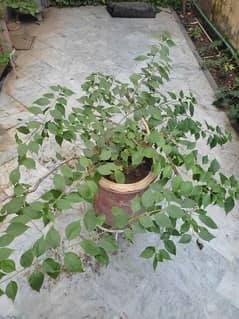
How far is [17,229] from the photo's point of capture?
0.67 metres

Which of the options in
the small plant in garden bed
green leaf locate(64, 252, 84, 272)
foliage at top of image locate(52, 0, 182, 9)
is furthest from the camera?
foliage at top of image locate(52, 0, 182, 9)

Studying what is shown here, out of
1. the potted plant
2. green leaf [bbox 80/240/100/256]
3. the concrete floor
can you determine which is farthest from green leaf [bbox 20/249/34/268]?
the concrete floor

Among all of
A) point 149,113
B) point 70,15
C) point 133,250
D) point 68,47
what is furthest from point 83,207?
point 70,15

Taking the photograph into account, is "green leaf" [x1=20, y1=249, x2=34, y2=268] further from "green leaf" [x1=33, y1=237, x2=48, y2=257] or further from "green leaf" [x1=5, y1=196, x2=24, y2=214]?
"green leaf" [x1=5, y1=196, x2=24, y2=214]

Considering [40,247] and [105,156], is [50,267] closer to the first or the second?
[40,247]

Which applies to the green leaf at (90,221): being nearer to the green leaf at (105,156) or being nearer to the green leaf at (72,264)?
the green leaf at (72,264)


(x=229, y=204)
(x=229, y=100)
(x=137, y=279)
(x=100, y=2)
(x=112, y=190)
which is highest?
(x=229, y=204)

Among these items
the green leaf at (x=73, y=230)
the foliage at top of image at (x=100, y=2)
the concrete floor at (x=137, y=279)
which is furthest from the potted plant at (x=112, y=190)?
the foliage at top of image at (x=100, y=2)

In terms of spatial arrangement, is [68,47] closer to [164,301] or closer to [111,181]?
[111,181]

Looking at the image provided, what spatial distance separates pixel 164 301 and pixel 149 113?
906mm

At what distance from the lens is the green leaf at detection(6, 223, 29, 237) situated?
664mm

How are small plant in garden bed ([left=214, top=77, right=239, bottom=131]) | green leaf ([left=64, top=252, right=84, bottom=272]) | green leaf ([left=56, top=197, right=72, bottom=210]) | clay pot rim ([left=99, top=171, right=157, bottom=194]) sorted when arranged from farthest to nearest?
small plant in garden bed ([left=214, top=77, right=239, bottom=131]) → clay pot rim ([left=99, top=171, right=157, bottom=194]) → green leaf ([left=56, top=197, right=72, bottom=210]) → green leaf ([left=64, top=252, right=84, bottom=272])

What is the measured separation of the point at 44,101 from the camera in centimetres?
109

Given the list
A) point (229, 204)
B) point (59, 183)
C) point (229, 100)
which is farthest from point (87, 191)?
point (229, 100)
